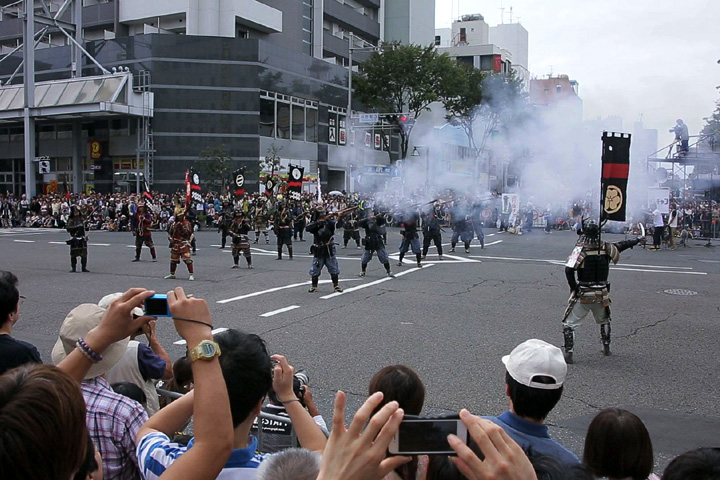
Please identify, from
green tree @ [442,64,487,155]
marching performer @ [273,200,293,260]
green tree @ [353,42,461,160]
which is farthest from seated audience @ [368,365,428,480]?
green tree @ [353,42,461,160]

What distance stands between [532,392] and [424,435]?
77.9 inches

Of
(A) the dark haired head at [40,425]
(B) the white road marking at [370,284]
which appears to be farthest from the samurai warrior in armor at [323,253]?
(A) the dark haired head at [40,425]

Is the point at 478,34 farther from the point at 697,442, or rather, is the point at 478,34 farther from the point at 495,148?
the point at 697,442

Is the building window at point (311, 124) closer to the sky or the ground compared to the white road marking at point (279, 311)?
closer to the sky

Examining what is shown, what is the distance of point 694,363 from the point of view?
8516 mm

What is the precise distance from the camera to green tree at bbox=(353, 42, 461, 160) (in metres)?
40.0

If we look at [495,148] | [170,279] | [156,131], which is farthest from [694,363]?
[156,131]

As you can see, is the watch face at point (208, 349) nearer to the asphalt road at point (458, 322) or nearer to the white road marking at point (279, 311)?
the asphalt road at point (458, 322)

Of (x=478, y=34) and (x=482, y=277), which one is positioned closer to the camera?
(x=482, y=277)

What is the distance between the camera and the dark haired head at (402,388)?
3.23 m

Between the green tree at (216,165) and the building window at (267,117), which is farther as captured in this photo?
the building window at (267,117)

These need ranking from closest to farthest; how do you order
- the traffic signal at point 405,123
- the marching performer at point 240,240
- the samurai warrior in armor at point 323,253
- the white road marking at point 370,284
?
the white road marking at point 370,284
the samurai warrior in armor at point 323,253
the marching performer at point 240,240
the traffic signal at point 405,123

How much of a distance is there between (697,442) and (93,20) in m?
50.0

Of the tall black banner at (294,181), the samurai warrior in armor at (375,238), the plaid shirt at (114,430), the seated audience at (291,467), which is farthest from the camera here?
the tall black banner at (294,181)
